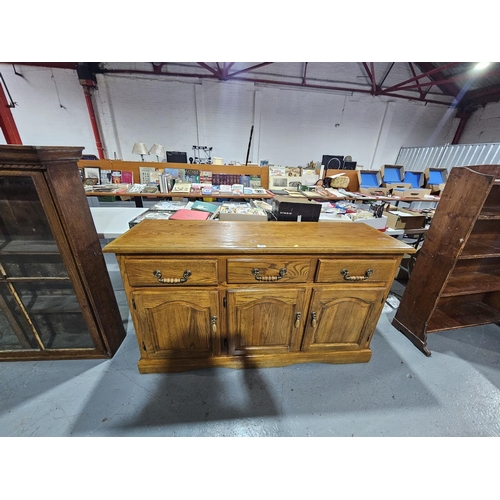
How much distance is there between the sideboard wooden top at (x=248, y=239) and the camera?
0.97 metres

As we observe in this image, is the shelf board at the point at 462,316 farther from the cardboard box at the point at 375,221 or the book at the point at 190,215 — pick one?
the book at the point at 190,215

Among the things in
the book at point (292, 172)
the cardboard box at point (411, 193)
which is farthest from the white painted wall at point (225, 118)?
the cardboard box at point (411, 193)

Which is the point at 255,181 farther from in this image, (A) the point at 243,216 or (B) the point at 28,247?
(B) the point at 28,247

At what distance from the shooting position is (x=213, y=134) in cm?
550

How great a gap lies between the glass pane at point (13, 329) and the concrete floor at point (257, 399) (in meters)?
0.11

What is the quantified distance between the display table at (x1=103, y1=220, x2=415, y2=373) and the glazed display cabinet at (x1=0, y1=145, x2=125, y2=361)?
31 cm

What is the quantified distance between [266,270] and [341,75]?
21.9ft

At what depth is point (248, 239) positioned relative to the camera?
1082mm

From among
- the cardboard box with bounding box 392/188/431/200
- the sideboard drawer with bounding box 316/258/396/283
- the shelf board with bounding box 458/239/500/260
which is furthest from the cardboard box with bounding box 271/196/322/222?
the cardboard box with bounding box 392/188/431/200

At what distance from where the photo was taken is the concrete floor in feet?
3.48

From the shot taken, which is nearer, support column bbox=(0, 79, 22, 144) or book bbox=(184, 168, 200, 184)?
book bbox=(184, 168, 200, 184)

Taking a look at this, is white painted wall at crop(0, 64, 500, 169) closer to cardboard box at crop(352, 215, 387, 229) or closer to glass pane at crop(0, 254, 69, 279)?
cardboard box at crop(352, 215, 387, 229)

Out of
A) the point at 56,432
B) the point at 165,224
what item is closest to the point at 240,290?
the point at 165,224

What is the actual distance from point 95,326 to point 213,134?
551 cm
